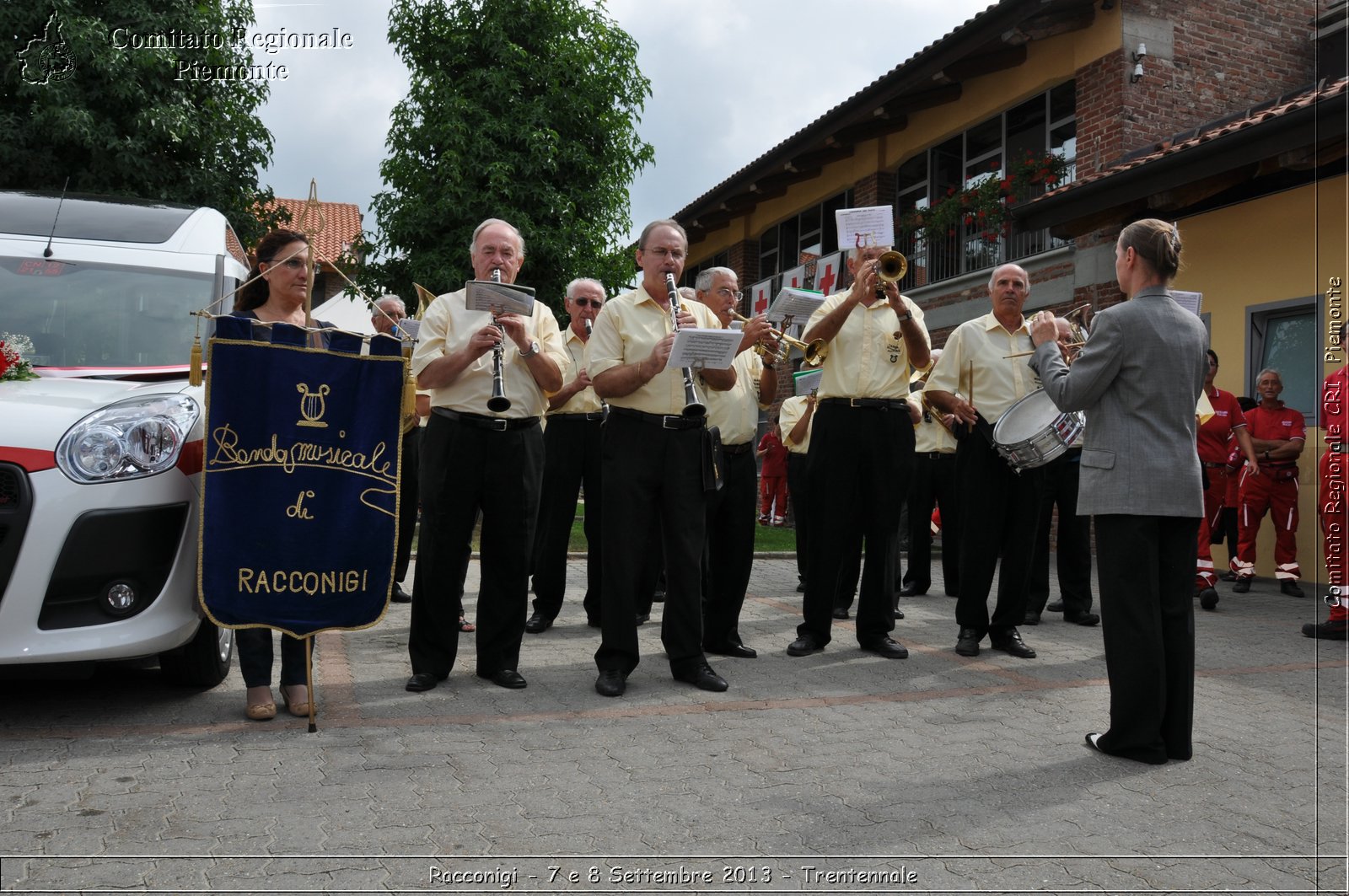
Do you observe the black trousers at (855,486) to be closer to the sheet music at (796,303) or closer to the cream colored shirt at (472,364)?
the sheet music at (796,303)

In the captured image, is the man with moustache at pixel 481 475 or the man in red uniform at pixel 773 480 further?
the man in red uniform at pixel 773 480

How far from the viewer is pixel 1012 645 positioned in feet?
21.7

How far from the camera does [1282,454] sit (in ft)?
33.1

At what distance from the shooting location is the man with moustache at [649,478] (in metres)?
5.39

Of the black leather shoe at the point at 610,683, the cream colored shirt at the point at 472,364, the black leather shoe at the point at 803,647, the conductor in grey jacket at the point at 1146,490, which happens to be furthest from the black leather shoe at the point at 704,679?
the conductor in grey jacket at the point at 1146,490

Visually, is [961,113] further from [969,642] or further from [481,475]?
[481,475]

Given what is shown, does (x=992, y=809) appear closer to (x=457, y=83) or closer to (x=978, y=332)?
(x=978, y=332)

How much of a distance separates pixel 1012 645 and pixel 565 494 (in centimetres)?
305

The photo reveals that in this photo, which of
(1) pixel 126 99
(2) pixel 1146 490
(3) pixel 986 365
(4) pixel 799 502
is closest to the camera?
(2) pixel 1146 490

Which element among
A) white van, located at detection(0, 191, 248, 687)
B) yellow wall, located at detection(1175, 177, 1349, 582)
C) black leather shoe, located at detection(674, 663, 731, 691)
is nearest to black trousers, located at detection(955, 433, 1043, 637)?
black leather shoe, located at detection(674, 663, 731, 691)

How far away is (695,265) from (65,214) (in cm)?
2498

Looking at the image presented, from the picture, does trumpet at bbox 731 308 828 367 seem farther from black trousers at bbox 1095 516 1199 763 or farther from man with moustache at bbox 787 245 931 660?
black trousers at bbox 1095 516 1199 763

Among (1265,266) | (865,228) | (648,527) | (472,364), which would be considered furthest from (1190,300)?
(1265,266)

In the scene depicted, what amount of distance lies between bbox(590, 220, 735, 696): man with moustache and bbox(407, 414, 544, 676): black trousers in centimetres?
43
